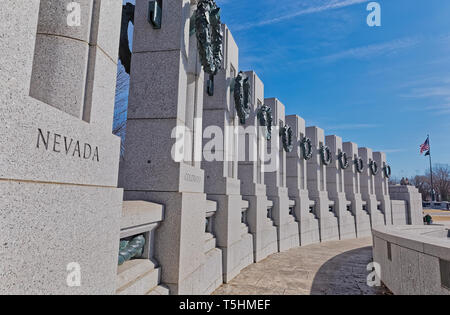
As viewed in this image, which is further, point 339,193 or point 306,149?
point 339,193

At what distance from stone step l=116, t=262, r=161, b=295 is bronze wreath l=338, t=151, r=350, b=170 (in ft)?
69.0

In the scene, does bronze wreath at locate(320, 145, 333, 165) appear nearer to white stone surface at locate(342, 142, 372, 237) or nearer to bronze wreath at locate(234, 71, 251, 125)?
white stone surface at locate(342, 142, 372, 237)

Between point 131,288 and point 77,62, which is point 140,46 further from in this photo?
point 131,288

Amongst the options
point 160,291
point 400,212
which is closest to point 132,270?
point 160,291

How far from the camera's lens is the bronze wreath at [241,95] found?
1005cm

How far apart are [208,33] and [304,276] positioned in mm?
Answer: 7221

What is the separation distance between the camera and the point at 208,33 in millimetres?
6852

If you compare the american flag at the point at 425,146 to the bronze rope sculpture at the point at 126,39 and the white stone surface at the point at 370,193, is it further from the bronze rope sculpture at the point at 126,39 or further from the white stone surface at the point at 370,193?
the bronze rope sculpture at the point at 126,39

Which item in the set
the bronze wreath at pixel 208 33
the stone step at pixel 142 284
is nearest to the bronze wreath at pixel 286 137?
the bronze wreath at pixel 208 33

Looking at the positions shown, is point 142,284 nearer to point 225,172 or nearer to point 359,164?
point 225,172

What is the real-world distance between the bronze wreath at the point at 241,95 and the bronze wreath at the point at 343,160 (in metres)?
15.1

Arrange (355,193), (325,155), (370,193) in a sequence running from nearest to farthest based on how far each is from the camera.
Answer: (325,155), (355,193), (370,193)
